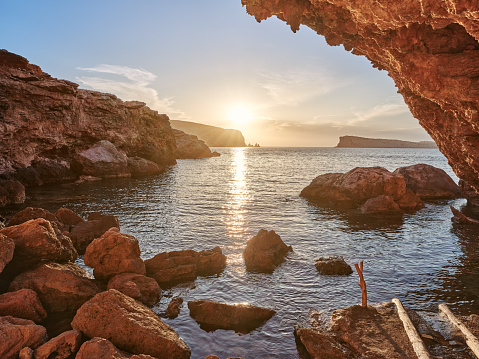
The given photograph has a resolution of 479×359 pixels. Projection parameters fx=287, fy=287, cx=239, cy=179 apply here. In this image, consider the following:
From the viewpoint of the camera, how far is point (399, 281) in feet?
41.9

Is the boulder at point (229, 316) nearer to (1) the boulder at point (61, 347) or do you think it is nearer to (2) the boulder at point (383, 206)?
(1) the boulder at point (61, 347)

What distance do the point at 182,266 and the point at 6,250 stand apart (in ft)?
20.8

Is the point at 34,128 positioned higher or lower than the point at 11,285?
higher

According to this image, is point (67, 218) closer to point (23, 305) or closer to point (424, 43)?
Answer: point (23, 305)

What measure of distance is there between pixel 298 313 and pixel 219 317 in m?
2.86

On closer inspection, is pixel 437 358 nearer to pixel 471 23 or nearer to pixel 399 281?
pixel 399 281

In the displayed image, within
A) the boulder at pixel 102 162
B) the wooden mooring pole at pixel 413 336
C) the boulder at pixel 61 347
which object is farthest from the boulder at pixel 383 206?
the boulder at pixel 102 162

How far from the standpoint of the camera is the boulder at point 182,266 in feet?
40.8

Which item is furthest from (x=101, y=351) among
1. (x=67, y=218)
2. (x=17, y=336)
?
(x=67, y=218)

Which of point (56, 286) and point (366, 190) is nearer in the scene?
point (56, 286)

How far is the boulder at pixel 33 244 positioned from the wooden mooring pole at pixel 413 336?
11980 millimetres

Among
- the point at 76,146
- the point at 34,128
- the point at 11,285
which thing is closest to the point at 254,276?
the point at 11,285

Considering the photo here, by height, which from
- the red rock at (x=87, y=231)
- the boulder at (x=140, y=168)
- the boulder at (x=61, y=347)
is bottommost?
the boulder at (x=61, y=347)

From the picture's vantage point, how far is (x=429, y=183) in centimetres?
3253
